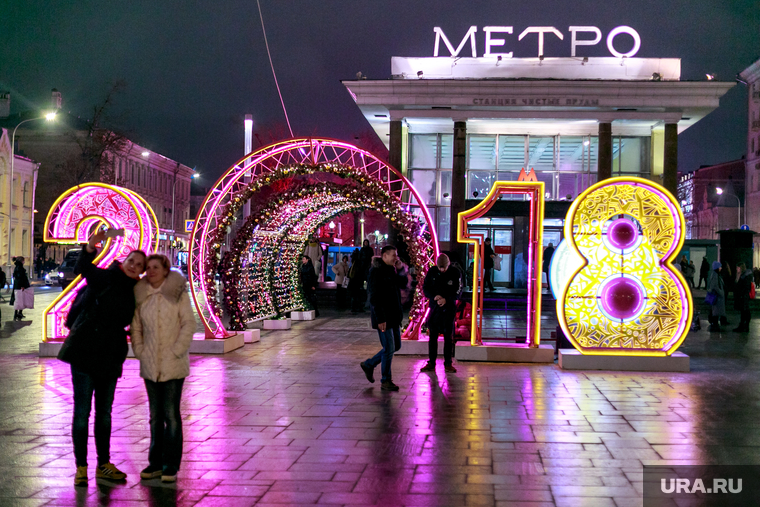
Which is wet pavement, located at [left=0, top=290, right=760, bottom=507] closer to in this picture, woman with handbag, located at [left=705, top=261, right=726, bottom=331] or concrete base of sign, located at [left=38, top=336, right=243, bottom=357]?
concrete base of sign, located at [left=38, top=336, right=243, bottom=357]

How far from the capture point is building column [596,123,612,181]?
1300 inches

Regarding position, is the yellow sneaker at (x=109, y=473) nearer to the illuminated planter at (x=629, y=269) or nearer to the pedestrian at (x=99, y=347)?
the pedestrian at (x=99, y=347)

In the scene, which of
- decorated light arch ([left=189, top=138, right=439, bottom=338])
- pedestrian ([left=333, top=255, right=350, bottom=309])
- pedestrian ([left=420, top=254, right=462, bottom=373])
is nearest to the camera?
pedestrian ([left=420, top=254, right=462, bottom=373])

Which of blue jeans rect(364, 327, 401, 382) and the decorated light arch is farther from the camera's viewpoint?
the decorated light arch

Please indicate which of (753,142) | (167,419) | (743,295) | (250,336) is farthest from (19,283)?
(753,142)

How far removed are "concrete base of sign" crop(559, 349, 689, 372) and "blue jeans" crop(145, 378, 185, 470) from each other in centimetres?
762

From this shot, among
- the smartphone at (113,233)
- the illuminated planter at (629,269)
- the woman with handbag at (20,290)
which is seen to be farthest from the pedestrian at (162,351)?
the woman with handbag at (20,290)

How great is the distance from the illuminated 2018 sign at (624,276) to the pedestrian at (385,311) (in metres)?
3.25

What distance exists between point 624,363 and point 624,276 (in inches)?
51.4

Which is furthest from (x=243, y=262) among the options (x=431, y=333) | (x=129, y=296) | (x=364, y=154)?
(x=129, y=296)

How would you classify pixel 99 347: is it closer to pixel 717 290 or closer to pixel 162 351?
pixel 162 351

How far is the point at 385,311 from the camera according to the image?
10.3 m

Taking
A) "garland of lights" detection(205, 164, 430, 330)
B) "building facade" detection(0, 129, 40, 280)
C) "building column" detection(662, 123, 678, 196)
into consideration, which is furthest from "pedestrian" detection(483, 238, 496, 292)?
"building facade" detection(0, 129, 40, 280)

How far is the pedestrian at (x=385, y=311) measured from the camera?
10281 mm
